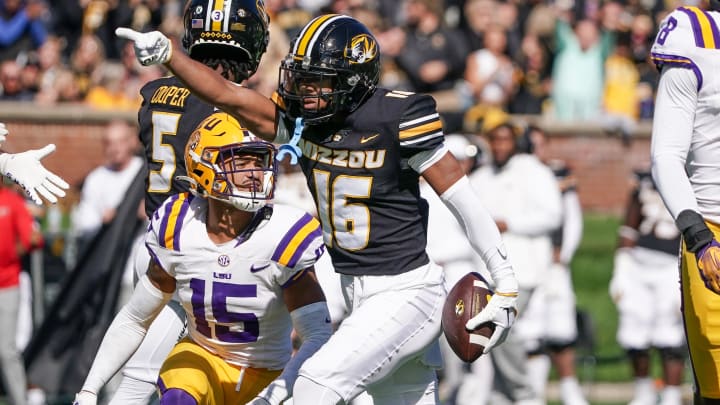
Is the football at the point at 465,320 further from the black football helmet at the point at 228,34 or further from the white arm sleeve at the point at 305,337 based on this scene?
the black football helmet at the point at 228,34

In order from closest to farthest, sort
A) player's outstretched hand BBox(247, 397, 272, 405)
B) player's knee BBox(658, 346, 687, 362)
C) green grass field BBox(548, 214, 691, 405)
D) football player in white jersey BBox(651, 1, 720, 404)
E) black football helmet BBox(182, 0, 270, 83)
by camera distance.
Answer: player's outstretched hand BBox(247, 397, 272, 405) → football player in white jersey BBox(651, 1, 720, 404) → black football helmet BBox(182, 0, 270, 83) → player's knee BBox(658, 346, 687, 362) → green grass field BBox(548, 214, 691, 405)

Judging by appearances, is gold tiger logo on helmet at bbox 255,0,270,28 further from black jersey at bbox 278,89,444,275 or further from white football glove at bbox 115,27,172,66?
white football glove at bbox 115,27,172,66

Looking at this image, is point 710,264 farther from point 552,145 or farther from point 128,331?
point 552,145

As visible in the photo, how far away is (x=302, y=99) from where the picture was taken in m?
5.36

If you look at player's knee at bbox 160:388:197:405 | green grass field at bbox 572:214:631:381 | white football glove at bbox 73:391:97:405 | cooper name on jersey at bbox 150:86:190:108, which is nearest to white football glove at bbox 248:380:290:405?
player's knee at bbox 160:388:197:405

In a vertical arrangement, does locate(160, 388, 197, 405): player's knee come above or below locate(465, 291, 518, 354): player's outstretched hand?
below

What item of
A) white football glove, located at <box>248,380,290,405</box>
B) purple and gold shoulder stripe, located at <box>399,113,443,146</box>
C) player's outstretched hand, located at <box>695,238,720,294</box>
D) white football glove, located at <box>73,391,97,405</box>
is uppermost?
purple and gold shoulder stripe, located at <box>399,113,443,146</box>

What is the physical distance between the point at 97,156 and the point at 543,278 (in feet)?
20.2

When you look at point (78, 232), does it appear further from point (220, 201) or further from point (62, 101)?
point (220, 201)

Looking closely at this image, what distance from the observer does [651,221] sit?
10055 millimetres

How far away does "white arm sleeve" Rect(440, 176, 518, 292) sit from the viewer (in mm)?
5387

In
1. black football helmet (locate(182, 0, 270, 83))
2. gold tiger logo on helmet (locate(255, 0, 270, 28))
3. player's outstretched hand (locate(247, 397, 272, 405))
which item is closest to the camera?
player's outstretched hand (locate(247, 397, 272, 405))

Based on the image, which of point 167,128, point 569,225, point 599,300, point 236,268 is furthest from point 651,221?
point 236,268

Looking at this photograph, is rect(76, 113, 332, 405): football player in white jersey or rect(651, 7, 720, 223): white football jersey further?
rect(651, 7, 720, 223): white football jersey
